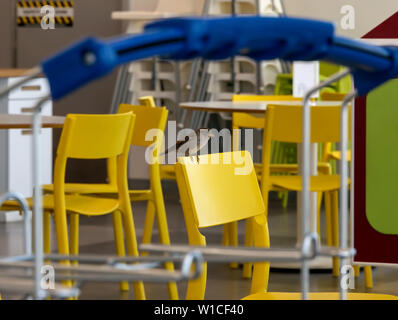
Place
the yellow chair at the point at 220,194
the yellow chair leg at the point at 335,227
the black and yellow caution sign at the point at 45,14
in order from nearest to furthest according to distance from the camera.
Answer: the yellow chair at the point at 220,194
the yellow chair leg at the point at 335,227
the black and yellow caution sign at the point at 45,14

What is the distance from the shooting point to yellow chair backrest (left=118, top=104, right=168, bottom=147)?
3936mm

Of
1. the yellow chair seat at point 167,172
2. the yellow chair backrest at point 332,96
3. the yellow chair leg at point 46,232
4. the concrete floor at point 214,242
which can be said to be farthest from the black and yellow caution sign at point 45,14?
the yellow chair leg at point 46,232

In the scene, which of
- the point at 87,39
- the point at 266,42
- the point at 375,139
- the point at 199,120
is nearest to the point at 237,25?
the point at 266,42

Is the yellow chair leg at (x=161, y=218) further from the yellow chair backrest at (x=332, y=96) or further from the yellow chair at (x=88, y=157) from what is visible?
the yellow chair backrest at (x=332, y=96)

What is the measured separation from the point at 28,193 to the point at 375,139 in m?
3.71

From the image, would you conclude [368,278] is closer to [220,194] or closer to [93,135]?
[93,135]

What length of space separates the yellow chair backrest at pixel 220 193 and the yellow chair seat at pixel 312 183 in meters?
1.87

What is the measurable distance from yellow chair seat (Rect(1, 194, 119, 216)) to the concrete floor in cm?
56

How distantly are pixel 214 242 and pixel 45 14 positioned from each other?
11.6 ft

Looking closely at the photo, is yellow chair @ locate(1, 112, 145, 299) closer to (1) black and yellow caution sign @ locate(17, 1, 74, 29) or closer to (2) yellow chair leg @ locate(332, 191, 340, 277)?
(2) yellow chair leg @ locate(332, 191, 340, 277)

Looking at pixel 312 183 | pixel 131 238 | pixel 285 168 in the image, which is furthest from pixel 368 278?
pixel 131 238

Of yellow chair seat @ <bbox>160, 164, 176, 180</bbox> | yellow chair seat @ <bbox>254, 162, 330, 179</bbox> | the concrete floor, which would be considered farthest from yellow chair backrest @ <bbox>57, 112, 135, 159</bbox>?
yellow chair seat @ <bbox>254, 162, 330, 179</bbox>

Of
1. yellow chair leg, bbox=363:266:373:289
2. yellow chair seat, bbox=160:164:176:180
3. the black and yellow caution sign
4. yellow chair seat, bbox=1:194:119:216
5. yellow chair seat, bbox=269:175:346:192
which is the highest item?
the black and yellow caution sign

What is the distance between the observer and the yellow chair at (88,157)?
10.6 ft
